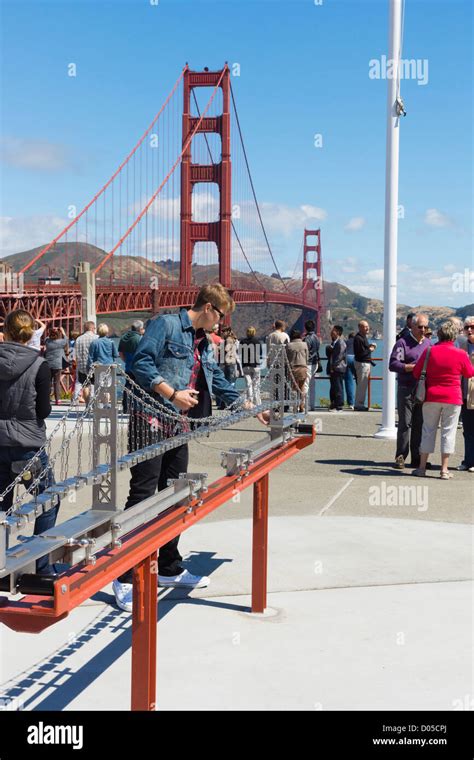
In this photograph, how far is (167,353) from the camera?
4.29 meters

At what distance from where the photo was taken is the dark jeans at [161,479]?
4367mm

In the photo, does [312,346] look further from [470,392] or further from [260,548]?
[260,548]

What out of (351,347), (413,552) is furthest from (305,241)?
(413,552)

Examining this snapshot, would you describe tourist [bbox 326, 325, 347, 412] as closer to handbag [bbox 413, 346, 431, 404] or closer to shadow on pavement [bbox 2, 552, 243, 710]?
handbag [bbox 413, 346, 431, 404]

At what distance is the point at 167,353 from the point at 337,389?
10.4 meters

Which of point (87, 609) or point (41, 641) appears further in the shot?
point (87, 609)

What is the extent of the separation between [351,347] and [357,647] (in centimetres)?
1157

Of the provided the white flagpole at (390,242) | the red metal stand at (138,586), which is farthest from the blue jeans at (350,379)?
the red metal stand at (138,586)

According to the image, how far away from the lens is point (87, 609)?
14.7ft

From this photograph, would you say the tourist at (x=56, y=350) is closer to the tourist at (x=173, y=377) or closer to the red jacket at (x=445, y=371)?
the red jacket at (x=445, y=371)

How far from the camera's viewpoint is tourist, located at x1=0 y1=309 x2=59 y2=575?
421cm

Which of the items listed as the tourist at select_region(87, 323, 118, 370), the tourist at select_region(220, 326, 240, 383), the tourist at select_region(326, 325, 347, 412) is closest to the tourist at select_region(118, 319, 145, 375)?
the tourist at select_region(87, 323, 118, 370)

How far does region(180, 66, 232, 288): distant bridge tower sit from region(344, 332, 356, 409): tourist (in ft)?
101
